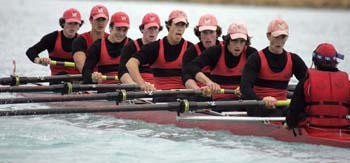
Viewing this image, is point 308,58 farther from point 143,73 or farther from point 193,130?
point 193,130

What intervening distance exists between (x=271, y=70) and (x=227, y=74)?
1.17 metres

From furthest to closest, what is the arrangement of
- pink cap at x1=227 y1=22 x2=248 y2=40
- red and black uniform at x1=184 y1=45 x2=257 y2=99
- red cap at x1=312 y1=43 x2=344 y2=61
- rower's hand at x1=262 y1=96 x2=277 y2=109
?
1. red and black uniform at x1=184 y1=45 x2=257 y2=99
2. pink cap at x1=227 y1=22 x2=248 y2=40
3. rower's hand at x1=262 y1=96 x2=277 y2=109
4. red cap at x1=312 y1=43 x2=344 y2=61

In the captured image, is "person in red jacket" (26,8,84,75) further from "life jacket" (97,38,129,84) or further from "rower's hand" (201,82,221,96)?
"rower's hand" (201,82,221,96)

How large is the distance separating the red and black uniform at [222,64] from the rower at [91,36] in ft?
9.04

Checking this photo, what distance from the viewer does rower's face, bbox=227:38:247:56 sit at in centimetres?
1234

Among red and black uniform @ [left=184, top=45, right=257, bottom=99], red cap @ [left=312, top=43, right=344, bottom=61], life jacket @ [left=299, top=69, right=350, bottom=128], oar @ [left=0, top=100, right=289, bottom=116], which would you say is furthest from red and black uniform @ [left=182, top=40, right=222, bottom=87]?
red cap @ [left=312, top=43, right=344, bottom=61]

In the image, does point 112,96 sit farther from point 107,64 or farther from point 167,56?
point 107,64

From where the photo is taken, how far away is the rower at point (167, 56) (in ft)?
43.6

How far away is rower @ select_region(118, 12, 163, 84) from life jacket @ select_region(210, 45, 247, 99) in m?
1.51

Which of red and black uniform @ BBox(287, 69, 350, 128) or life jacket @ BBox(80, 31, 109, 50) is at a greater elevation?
life jacket @ BBox(80, 31, 109, 50)

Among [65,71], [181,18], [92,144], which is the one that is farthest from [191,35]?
[92,144]

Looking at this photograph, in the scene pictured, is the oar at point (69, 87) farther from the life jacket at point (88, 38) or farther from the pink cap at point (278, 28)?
the pink cap at point (278, 28)

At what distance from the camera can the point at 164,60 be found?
1345 centimetres

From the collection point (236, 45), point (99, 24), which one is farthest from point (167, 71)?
point (99, 24)
